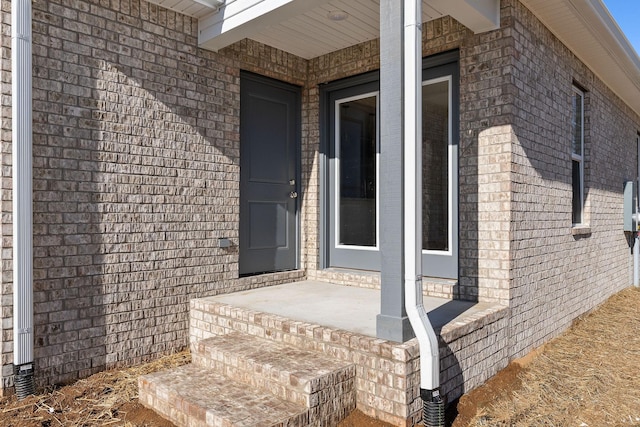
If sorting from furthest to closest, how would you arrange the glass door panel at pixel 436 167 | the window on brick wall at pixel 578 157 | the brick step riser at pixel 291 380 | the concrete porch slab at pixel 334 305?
the window on brick wall at pixel 578 157 < the glass door panel at pixel 436 167 < the concrete porch slab at pixel 334 305 < the brick step riser at pixel 291 380

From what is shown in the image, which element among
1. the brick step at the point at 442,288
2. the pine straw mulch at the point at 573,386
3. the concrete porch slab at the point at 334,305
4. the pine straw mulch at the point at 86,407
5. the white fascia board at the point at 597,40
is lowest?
the pine straw mulch at the point at 573,386

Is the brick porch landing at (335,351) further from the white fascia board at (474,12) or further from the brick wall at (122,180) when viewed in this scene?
the white fascia board at (474,12)

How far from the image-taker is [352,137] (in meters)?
4.79

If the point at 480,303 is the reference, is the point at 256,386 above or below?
below

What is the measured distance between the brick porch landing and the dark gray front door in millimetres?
832

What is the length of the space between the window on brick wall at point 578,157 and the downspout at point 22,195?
16.9 ft

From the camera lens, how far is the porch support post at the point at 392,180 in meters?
2.63

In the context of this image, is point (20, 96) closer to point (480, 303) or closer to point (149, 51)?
point (149, 51)

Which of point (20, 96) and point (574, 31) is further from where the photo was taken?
point (574, 31)

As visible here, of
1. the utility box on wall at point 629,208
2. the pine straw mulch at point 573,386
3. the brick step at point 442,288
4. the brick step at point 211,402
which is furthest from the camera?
the utility box on wall at point 629,208

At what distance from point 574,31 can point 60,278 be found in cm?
486

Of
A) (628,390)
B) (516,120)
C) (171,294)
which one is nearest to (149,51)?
(171,294)

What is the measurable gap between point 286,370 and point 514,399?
5.24 ft

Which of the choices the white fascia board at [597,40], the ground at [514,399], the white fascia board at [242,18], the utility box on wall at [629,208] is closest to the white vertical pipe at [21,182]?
the ground at [514,399]
